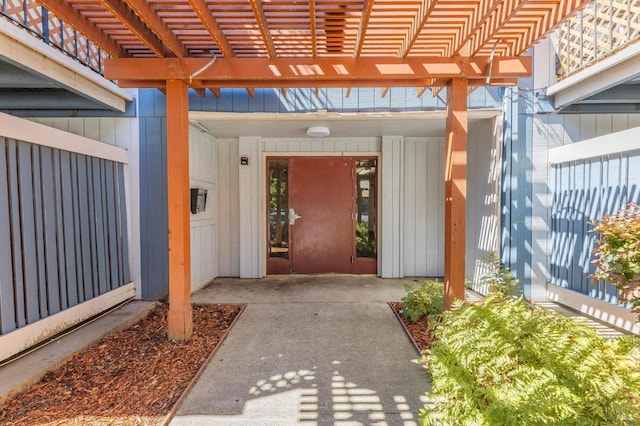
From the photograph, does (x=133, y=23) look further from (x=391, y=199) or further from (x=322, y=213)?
(x=391, y=199)

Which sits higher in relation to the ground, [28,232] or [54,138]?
[54,138]

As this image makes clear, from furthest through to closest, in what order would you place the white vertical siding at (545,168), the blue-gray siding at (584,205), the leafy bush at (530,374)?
the white vertical siding at (545,168) < the blue-gray siding at (584,205) < the leafy bush at (530,374)

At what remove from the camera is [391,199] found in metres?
5.31

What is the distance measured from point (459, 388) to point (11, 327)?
320 cm

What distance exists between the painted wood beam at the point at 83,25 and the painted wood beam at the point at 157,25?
1.67ft

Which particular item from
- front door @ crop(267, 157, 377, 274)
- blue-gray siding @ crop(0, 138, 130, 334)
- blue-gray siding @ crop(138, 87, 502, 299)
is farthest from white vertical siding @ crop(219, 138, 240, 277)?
blue-gray siding @ crop(0, 138, 130, 334)

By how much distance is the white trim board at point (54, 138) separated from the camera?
8.37ft

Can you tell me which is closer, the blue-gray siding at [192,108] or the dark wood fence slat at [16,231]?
the dark wood fence slat at [16,231]

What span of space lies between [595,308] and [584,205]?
43.3 inches

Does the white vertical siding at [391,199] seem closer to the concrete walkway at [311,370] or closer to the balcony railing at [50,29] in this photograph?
the concrete walkway at [311,370]

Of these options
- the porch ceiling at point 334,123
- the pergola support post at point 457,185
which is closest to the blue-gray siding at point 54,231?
the porch ceiling at point 334,123

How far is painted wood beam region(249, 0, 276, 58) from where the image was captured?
219 cm

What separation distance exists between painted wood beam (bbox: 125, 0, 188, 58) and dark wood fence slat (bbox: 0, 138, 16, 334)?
1448 mm

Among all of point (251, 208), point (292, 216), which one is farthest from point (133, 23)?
point (292, 216)
